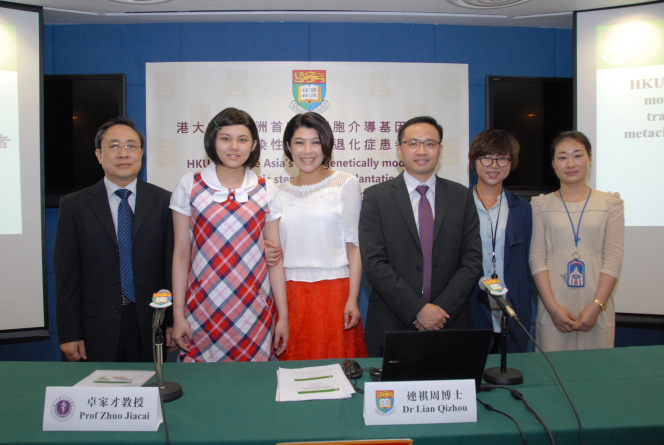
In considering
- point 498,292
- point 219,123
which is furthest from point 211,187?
point 498,292

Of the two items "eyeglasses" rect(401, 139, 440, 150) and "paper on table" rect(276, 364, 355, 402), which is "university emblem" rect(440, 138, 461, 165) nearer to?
"eyeglasses" rect(401, 139, 440, 150)

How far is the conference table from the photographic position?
994 millimetres

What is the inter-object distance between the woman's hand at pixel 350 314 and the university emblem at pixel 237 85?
2.09 m

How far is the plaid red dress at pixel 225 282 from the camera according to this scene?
1806mm

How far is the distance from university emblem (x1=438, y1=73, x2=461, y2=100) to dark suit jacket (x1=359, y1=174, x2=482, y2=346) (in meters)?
1.66

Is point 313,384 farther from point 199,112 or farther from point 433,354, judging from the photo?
point 199,112

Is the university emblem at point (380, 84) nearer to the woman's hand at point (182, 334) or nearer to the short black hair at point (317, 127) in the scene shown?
the short black hair at point (317, 127)

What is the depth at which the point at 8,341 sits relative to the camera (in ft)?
9.34

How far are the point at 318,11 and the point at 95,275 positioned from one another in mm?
2492

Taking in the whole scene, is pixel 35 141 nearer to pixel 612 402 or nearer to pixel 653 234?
pixel 612 402

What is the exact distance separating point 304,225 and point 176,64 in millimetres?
2103

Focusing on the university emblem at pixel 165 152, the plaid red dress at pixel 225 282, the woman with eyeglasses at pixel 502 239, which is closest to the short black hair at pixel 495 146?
the woman with eyeglasses at pixel 502 239

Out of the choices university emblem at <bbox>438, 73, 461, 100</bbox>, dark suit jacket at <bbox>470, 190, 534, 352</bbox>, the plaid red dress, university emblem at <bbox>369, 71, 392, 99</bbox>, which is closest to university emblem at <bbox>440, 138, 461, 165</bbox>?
university emblem at <bbox>438, 73, 461, 100</bbox>

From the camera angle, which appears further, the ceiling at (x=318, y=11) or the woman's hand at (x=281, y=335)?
the ceiling at (x=318, y=11)
